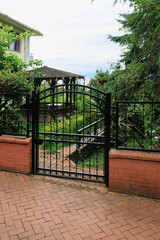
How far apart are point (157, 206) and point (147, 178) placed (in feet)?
1.61

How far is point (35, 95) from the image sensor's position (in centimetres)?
484

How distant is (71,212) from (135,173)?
1.37 m

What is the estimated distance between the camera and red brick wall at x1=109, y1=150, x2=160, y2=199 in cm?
391

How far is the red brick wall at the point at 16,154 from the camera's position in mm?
4919

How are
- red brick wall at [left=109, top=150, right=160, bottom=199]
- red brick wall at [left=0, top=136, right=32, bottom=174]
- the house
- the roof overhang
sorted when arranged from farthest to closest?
the house < the roof overhang < red brick wall at [left=0, top=136, right=32, bottom=174] < red brick wall at [left=109, top=150, right=160, bottom=199]

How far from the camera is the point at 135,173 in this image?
159 inches

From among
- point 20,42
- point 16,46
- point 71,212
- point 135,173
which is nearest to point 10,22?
point 16,46

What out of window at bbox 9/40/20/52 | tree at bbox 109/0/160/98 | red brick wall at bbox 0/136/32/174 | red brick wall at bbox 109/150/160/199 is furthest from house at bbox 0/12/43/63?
red brick wall at bbox 109/150/160/199

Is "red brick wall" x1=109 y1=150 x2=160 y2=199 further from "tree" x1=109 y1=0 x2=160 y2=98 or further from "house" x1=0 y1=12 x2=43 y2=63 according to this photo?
"house" x1=0 y1=12 x2=43 y2=63

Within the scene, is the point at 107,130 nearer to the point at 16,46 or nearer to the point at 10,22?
the point at 10,22

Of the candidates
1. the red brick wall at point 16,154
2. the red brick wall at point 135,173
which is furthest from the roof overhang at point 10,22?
the red brick wall at point 135,173

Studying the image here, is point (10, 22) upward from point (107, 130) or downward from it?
upward

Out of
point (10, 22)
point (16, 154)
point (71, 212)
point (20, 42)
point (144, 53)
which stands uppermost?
point (10, 22)

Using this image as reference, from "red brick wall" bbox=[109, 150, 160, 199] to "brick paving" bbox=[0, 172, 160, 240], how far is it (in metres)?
0.16
